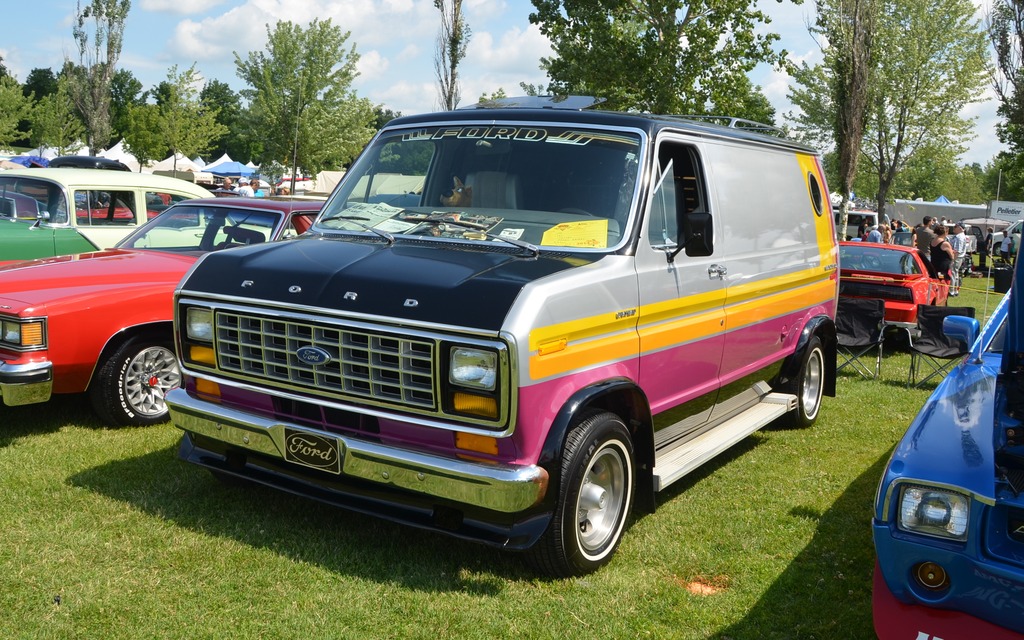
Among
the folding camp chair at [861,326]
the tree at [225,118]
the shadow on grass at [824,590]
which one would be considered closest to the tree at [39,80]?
the tree at [225,118]

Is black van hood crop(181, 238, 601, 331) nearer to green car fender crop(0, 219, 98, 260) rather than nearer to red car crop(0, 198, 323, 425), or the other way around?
red car crop(0, 198, 323, 425)

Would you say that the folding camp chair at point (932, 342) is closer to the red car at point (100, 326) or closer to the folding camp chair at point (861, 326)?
the folding camp chair at point (861, 326)

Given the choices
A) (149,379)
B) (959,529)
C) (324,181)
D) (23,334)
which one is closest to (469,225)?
(959,529)

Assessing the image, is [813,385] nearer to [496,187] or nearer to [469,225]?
[496,187]

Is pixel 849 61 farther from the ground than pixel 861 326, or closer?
farther from the ground

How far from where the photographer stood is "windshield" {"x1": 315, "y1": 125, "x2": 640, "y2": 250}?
190 inches

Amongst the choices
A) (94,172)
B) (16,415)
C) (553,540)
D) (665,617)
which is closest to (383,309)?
(553,540)

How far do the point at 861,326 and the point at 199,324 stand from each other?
863cm

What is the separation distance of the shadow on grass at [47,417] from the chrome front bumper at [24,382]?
69 cm

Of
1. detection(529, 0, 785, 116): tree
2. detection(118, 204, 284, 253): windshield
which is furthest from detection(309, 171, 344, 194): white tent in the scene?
detection(118, 204, 284, 253): windshield

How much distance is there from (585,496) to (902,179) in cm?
4499

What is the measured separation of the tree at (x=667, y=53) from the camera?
2070cm

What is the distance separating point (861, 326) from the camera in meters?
11.0

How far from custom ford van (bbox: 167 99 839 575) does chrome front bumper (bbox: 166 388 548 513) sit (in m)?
0.01
